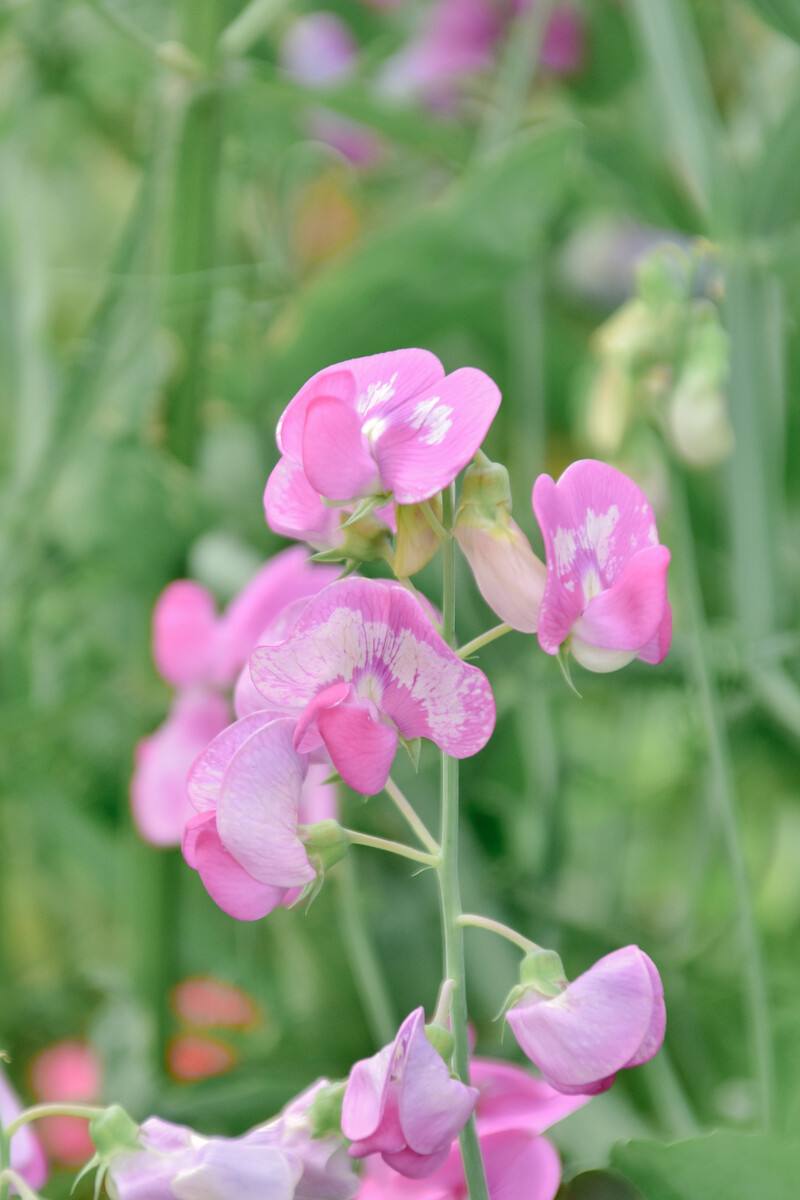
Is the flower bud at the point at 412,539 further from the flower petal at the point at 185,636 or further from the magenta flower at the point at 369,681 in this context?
the flower petal at the point at 185,636

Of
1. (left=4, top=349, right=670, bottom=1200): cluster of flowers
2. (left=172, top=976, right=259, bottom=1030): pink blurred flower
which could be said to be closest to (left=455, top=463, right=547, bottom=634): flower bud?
(left=4, top=349, right=670, bottom=1200): cluster of flowers

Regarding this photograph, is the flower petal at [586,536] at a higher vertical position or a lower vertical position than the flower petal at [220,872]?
higher

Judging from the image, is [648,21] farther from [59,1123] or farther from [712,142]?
[59,1123]

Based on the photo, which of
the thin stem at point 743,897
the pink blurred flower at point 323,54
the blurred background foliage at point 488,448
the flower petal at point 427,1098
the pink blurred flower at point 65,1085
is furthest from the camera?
the pink blurred flower at point 323,54

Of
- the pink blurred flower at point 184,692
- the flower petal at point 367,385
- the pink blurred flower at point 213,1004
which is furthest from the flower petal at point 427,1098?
the pink blurred flower at point 213,1004

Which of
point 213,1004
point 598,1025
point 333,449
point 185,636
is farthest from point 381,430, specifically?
point 213,1004

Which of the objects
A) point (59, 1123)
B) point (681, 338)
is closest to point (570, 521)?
point (681, 338)

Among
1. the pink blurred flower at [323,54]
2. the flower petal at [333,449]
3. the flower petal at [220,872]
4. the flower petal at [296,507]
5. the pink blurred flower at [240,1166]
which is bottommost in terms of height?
the pink blurred flower at [240,1166]

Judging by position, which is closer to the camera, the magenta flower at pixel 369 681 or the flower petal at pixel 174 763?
the magenta flower at pixel 369 681
